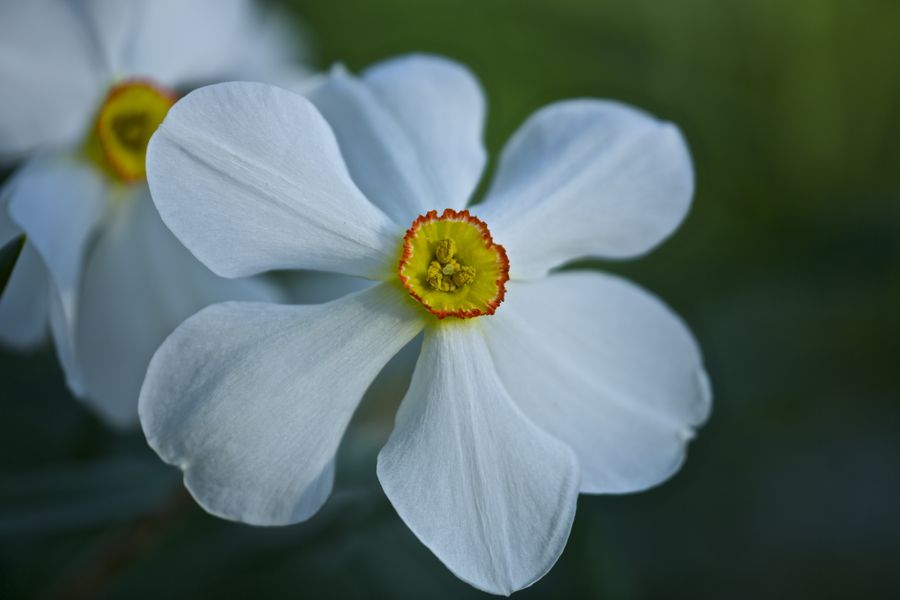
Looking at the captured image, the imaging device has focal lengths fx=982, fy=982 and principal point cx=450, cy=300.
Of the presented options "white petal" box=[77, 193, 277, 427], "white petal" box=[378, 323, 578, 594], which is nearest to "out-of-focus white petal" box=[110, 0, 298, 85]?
"white petal" box=[77, 193, 277, 427]

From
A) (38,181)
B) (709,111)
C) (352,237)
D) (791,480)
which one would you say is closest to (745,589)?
(791,480)

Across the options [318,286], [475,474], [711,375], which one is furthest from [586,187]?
[711,375]

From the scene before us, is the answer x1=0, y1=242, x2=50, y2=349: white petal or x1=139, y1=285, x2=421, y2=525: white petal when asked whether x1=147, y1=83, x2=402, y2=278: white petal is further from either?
x1=0, y1=242, x2=50, y2=349: white petal

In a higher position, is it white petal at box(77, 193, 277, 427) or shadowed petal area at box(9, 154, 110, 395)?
shadowed petal area at box(9, 154, 110, 395)

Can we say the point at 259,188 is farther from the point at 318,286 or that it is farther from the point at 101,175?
the point at 318,286

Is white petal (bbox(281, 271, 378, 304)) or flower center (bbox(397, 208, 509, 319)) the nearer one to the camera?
flower center (bbox(397, 208, 509, 319))

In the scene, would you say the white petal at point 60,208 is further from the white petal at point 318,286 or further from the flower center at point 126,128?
the white petal at point 318,286

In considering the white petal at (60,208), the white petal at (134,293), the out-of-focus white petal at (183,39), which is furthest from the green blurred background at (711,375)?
the out-of-focus white petal at (183,39)
